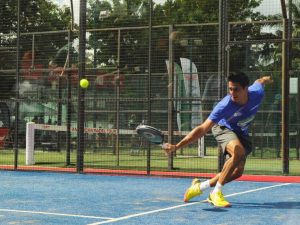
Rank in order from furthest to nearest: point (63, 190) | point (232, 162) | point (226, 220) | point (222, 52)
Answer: point (222, 52) < point (63, 190) < point (232, 162) < point (226, 220)

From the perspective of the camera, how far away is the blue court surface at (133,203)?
624 centimetres

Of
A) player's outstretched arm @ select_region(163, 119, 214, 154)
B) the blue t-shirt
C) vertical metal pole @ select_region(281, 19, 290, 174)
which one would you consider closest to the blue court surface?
player's outstretched arm @ select_region(163, 119, 214, 154)

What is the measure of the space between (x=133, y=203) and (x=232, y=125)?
1589 millimetres

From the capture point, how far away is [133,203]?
24.9ft

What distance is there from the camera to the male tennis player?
7.13 m

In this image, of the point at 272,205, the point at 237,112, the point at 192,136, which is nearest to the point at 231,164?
the point at 237,112

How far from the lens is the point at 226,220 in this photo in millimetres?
6188

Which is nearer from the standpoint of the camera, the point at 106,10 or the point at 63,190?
the point at 63,190

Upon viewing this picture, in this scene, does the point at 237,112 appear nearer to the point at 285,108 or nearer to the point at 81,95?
the point at 285,108

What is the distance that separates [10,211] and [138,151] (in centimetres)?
1138

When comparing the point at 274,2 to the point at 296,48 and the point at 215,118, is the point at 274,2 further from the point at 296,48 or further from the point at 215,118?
the point at 296,48

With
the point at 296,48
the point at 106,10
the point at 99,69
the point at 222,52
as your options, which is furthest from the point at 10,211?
the point at 296,48

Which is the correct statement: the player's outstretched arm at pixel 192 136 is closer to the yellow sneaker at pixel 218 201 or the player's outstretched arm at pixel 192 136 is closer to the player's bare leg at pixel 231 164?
the player's bare leg at pixel 231 164

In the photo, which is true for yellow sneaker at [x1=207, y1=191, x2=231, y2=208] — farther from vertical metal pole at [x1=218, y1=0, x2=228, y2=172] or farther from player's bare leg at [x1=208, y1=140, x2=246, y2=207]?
vertical metal pole at [x1=218, y1=0, x2=228, y2=172]
